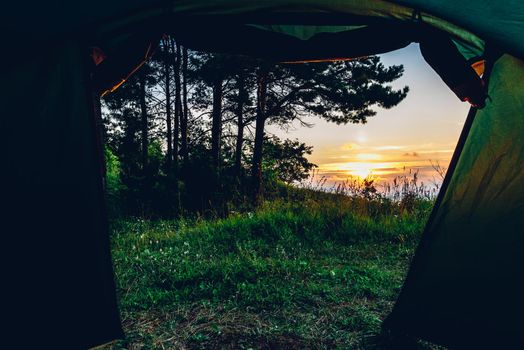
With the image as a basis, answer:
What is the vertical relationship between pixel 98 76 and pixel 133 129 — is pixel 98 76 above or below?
below

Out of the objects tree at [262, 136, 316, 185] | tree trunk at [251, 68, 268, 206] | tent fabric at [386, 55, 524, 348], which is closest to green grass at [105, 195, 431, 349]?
tent fabric at [386, 55, 524, 348]

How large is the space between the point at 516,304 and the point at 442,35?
6.10ft

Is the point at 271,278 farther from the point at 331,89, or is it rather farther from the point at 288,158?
the point at 288,158

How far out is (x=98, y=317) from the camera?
8.21 feet

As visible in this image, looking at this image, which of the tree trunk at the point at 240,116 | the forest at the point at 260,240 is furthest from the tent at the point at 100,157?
the tree trunk at the point at 240,116

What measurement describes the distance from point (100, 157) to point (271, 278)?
7.66 ft

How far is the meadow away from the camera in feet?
9.64

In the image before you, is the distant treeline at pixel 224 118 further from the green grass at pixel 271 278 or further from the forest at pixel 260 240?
the green grass at pixel 271 278

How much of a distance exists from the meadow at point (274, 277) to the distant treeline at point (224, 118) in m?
2.03

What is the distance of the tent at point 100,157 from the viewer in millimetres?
2189

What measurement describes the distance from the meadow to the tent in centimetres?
65

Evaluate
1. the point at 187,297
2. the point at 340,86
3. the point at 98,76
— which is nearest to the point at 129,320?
the point at 187,297

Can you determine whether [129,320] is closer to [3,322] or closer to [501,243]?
[3,322]

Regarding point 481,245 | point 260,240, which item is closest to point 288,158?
point 260,240
